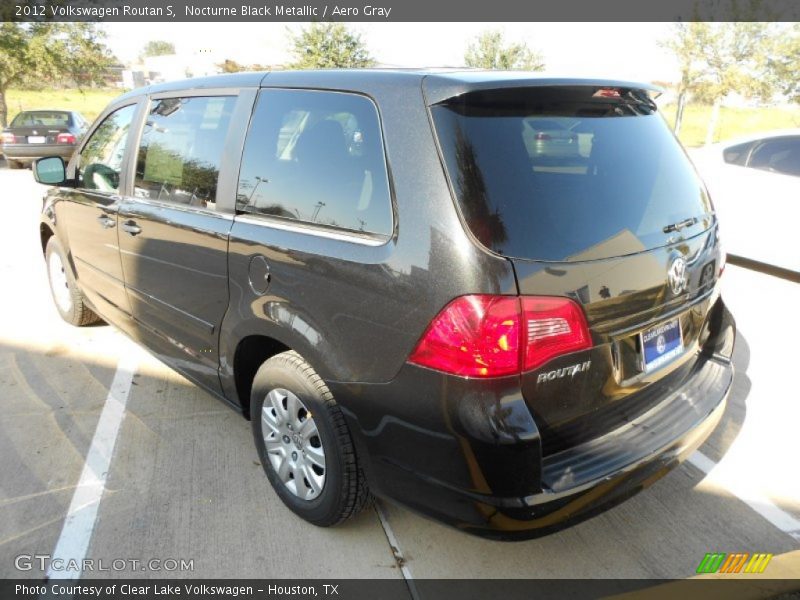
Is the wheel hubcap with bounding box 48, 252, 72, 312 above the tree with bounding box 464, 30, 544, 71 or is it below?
below

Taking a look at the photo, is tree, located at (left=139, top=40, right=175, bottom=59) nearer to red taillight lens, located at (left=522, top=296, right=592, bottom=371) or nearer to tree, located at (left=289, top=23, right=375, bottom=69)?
tree, located at (left=289, top=23, right=375, bottom=69)

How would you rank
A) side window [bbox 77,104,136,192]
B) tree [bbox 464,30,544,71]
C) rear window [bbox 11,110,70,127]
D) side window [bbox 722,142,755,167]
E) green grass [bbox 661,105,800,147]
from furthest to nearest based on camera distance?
tree [bbox 464,30,544,71] → green grass [bbox 661,105,800,147] → rear window [bbox 11,110,70,127] → side window [bbox 722,142,755,167] → side window [bbox 77,104,136,192]

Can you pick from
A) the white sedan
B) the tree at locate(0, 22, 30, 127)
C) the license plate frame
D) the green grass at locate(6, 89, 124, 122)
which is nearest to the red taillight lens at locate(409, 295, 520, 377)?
the license plate frame

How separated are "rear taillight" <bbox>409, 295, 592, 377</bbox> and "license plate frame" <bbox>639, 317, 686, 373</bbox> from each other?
1.36 feet

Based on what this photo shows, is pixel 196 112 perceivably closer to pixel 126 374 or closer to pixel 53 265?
pixel 126 374

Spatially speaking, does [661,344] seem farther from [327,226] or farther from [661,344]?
[327,226]

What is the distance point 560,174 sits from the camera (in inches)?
77.4

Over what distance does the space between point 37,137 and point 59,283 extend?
13133 millimetres

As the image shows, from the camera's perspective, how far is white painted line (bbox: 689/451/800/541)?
2.59m

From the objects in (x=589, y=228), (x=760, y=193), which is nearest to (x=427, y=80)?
(x=589, y=228)

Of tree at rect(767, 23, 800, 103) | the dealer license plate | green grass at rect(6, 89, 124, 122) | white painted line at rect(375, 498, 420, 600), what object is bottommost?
white painted line at rect(375, 498, 420, 600)

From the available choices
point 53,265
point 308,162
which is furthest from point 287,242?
point 53,265

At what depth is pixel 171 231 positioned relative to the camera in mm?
2932

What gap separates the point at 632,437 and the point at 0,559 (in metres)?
2.57
